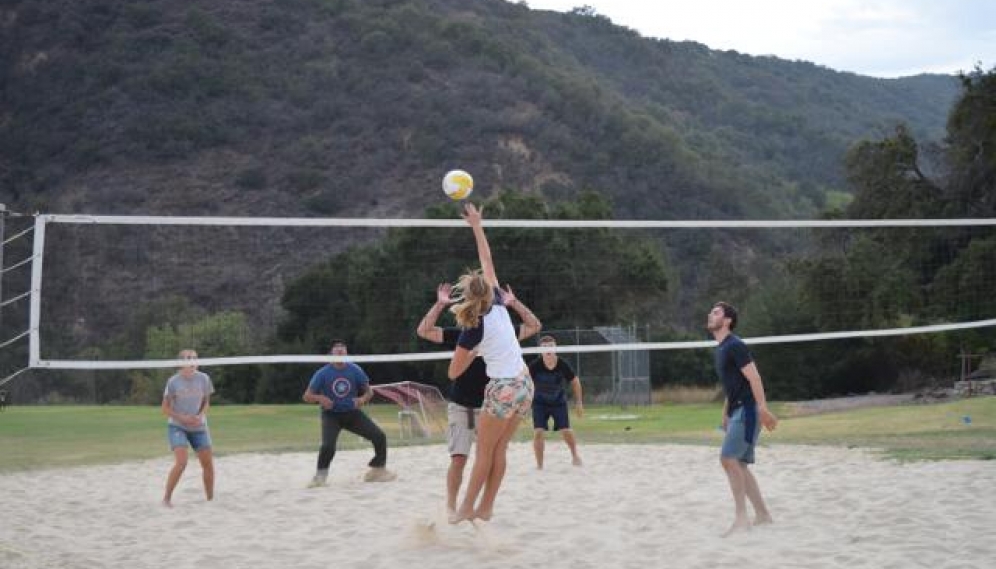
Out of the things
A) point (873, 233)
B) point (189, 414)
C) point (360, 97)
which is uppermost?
point (360, 97)

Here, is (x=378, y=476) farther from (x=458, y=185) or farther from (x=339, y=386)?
(x=458, y=185)

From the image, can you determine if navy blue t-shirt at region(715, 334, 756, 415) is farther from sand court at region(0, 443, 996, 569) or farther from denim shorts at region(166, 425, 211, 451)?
denim shorts at region(166, 425, 211, 451)

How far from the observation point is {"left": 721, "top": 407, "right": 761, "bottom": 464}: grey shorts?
764 centimetres

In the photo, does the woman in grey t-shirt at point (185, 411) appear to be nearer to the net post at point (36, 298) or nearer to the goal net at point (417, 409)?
the net post at point (36, 298)

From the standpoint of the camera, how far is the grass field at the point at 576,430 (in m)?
13.8

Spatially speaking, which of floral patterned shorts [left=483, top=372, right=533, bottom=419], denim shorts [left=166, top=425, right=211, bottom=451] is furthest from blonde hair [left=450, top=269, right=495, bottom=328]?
denim shorts [left=166, top=425, right=211, bottom=451]

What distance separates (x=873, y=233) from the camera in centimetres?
3394

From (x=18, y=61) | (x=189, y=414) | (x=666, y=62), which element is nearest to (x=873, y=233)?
(x=189, y=414)

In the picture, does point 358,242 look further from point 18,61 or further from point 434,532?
point 434,532

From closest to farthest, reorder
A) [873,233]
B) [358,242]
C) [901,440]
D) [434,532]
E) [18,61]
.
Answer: [434,532]
[901,440]
[873,233]
[358,242]
[18,61]

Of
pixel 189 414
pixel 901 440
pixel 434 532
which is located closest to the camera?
pixel 434 532

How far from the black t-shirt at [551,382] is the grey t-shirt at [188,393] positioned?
3376mm

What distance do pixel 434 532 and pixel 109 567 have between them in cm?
194

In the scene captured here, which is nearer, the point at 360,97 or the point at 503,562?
the point at 503,562
